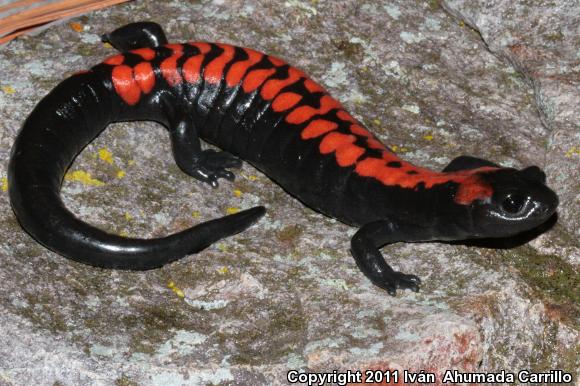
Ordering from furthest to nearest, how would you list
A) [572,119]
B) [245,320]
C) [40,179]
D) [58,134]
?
1. [572,119]
2. [58,134]
3. [40,179]
4. [245,320]

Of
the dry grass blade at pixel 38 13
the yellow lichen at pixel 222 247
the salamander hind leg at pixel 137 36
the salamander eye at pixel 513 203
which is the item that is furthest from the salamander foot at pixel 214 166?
the salamander eye at pixel 513 203

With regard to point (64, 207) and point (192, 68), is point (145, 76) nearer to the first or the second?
point (192, 68)

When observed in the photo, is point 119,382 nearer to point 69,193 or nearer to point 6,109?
point 69,193

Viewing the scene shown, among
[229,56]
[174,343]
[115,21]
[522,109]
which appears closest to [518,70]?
[522,109]

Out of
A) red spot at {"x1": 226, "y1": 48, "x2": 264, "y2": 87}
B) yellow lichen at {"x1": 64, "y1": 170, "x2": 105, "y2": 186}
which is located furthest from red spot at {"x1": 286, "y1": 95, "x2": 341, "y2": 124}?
yellow lichen at {"x1": 64, "y1": 170, "x2": 105, "y2": 186}

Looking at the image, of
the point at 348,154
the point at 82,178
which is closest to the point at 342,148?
the point at 348,154

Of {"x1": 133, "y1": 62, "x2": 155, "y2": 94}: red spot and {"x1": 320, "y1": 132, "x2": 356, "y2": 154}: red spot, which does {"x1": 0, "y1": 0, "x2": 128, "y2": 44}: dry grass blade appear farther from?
{"x1": 320, "y1": 132, "x2": 356, "y2": 154}: red spot
